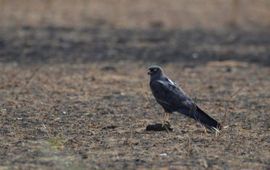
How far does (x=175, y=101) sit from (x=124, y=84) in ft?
15.0

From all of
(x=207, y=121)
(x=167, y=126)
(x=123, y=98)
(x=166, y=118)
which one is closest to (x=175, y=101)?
(x=167, y=126)

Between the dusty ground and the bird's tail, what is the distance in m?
0.11

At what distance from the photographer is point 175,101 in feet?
35.3

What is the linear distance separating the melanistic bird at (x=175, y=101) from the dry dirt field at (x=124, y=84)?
19cm

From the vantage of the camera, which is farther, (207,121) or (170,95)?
(170,95)

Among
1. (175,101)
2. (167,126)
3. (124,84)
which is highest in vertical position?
(124,84)

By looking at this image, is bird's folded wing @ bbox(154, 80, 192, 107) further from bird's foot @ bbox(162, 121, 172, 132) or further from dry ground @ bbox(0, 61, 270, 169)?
dry ground @ bbox(0, 61, 270, 169)

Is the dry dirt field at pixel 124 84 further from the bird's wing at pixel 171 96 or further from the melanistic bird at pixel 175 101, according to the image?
the bird's wing at pixel 171 96

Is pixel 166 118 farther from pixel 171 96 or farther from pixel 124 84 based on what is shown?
pixel 124 84

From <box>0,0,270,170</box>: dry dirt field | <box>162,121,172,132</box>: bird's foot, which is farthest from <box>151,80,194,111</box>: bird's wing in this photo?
<box>0,0,270,170</box>: dry dirt field

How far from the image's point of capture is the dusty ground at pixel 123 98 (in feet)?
30.5

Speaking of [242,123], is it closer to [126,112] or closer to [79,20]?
[126,112]

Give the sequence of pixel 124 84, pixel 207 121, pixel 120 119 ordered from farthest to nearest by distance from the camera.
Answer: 1. pixel 124 84
2. pixel 120 119
3. pixel 207 121

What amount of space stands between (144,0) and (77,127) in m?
19.8
